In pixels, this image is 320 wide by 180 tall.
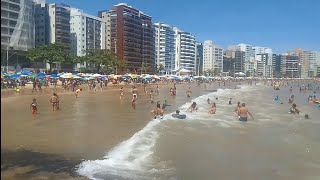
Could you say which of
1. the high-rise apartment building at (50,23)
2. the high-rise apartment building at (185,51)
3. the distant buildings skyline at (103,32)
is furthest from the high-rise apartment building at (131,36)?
the high-rise apartment building at (185,51)

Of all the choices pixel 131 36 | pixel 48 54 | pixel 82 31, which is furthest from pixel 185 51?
pixel 48 54

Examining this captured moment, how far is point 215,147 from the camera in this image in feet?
42.7

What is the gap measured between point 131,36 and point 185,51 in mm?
59855

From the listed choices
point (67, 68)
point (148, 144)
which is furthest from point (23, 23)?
point (148, 144)

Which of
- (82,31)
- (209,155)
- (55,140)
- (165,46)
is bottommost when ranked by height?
(209,155)

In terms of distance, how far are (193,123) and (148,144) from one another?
6858 millimetres

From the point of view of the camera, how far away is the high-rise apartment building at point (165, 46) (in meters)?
160

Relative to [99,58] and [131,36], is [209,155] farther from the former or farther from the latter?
[131,36]

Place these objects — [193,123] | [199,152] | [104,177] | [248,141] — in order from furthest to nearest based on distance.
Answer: [193,123] → [248,141] → [199,152] → [104,177]

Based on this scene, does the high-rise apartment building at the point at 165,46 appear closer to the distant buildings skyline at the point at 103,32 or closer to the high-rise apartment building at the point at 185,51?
the distant buildings skyline at the point at 103,32

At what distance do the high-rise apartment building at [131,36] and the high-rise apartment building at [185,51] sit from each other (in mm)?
40782

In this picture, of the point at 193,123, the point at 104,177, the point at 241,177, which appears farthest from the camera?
the point at 193,123

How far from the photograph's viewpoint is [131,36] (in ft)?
406

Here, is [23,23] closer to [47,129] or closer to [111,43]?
[111,43]
